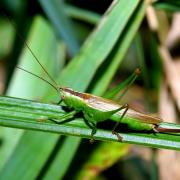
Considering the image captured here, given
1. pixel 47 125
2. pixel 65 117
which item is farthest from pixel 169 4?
pixel 47 125

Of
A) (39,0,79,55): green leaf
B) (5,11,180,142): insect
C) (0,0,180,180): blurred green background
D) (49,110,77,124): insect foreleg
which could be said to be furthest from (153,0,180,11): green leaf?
(49,110,77,124): insect foreleg

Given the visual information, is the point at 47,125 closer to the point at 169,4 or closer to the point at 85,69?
the point at 85,69

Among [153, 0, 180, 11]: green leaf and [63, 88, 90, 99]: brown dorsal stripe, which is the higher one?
[153, 0, 180, 11]: green leaf

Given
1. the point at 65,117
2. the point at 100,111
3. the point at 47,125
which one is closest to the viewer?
the point at 47,125

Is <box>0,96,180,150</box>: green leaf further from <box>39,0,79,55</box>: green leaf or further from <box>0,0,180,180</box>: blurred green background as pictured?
<box>39,0,79,55</box>: green leaf

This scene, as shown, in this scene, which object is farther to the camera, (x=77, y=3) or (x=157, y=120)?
(x=77, y=3)

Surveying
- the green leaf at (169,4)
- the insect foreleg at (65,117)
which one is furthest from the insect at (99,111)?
the green leaf at (169,4)

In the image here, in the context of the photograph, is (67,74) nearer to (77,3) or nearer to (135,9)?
(135,9)

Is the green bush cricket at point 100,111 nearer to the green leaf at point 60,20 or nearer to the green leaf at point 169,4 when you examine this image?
the green leaf at point 169,4

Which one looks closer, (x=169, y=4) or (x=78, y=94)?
(x=78, y=94)

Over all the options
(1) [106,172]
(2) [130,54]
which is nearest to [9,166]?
(1) [106,172]

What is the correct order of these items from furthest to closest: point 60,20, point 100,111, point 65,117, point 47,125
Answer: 1. point 60,20
2. point 100,111
3. point 65,117
4. point 47,125
